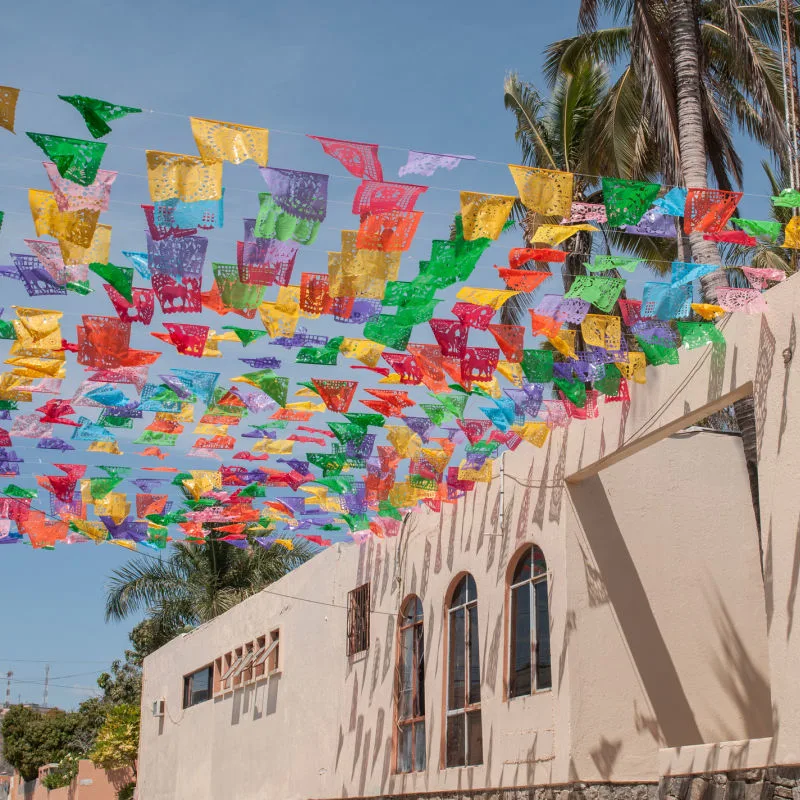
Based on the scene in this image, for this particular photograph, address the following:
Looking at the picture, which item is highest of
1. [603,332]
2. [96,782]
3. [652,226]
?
[652,226]

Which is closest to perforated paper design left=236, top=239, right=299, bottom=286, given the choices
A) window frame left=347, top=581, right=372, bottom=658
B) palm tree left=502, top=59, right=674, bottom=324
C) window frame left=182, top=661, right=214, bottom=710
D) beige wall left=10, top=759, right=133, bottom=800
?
window frame left=347, top=581, right=372, bottom=658

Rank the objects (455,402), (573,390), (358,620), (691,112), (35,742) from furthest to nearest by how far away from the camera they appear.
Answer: (35,742) < (358,620) < (691,112) < (455,402) < (573,390)

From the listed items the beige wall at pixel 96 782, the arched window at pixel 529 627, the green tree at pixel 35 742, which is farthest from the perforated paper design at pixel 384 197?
the green tree at pixel 35 742

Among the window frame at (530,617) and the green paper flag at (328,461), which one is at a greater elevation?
the green paper flag at (328,461)

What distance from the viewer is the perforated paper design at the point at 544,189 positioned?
8.02m

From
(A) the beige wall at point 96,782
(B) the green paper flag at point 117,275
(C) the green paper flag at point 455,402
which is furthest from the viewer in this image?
(A) the beige wall at point 96,782

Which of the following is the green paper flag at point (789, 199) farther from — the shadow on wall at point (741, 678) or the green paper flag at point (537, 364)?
the shadow on wall at point (741, 678)

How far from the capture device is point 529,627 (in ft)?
38.3

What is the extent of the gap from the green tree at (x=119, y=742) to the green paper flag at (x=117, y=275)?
25180 millimetres

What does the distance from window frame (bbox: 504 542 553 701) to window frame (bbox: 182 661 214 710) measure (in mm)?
10576

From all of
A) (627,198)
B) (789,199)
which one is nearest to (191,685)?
(627,198)

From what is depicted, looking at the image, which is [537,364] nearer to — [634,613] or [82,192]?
[634,613]

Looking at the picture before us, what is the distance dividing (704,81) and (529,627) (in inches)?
410

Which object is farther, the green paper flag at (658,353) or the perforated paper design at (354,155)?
the green paper flag at (658,353)
